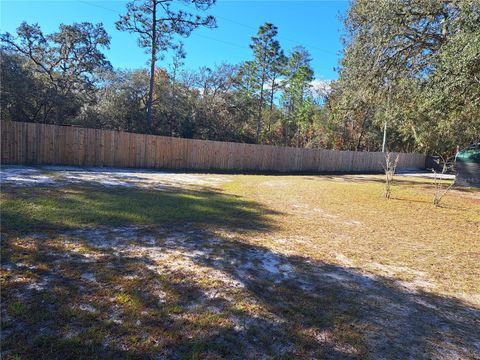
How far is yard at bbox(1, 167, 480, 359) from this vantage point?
2.00 metres

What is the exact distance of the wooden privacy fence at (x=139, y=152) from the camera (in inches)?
453

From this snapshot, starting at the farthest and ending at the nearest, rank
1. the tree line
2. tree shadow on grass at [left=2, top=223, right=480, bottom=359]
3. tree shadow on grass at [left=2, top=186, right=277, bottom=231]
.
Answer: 1. the tree line
2. tree shadow on grass at [left=2, top=186, right=277, bottom=231]
3. tree shadow on grass at [left=2, top=223, right=480, bottom=359]

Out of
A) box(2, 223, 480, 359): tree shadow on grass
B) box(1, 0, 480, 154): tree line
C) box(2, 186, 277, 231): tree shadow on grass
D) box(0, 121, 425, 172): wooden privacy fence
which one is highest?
box(1, 0, 480, 154): tree line

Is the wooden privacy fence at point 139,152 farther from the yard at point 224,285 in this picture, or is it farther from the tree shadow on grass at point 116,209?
the yard at point 224,285

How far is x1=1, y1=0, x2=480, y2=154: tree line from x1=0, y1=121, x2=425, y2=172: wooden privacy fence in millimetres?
2980

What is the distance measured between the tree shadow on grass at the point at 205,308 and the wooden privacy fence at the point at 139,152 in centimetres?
989

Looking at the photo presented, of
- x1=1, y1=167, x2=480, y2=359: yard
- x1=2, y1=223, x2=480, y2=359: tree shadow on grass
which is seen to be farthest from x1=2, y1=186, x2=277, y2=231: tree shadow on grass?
x1=2, y1=223, x2=480, y2=359: tree shadow on grass

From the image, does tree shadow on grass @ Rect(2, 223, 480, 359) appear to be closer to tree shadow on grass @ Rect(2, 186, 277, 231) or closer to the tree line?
tree shadow on grass @ Rect(2, 186, 277, 231)

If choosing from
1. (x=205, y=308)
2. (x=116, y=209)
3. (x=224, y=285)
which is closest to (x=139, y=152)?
(x=116, y=209)

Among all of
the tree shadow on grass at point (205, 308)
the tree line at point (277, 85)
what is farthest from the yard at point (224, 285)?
the tree line at point (277, 85)

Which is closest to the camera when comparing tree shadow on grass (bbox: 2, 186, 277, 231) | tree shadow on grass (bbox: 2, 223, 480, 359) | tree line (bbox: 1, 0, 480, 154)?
tree shadow on grass (bbox: 2, 223, 480, 359)

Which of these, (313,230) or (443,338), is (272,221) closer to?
(313,230)

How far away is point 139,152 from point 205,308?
42.3 feet

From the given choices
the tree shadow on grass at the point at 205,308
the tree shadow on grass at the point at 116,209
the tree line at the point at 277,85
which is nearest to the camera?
the tree shadow on grass at the point at 205,308
